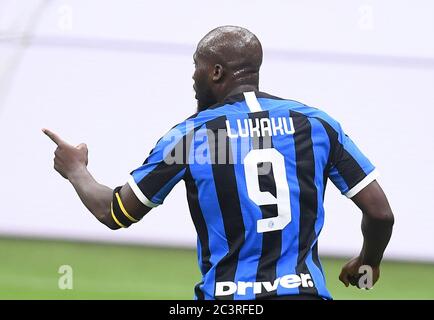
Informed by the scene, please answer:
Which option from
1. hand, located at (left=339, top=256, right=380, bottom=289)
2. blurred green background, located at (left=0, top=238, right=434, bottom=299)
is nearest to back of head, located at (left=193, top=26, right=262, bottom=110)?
hand, located at (left=339, top=256, right=380, bottom=289)

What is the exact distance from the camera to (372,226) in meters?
3.72

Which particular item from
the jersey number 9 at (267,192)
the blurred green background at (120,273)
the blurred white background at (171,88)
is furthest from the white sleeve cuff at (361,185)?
the blurred white background at (171,88)

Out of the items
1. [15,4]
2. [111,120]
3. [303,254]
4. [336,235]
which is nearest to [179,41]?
[111,120]

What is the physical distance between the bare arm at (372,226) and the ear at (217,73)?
640mm

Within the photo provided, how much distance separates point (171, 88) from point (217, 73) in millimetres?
5066

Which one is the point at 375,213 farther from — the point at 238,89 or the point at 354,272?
the point at 238,89

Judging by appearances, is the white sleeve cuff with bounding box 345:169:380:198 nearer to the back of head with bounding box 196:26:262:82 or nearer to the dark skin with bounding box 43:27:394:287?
the dark skin with bounding box 43:27:394:287

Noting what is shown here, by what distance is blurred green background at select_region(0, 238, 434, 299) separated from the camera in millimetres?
7395

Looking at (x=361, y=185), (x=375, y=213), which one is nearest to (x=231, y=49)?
(x=361, y=185)

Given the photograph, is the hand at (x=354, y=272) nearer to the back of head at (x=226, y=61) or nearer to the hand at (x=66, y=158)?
the back of head at (x=226, y=61)
